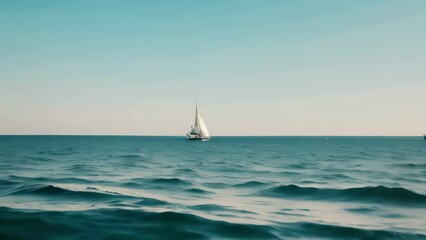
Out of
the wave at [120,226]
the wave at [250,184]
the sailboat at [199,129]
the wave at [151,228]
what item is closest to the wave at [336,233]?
the wave at [151,228]

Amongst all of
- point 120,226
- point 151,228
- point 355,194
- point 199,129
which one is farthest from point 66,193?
point 199,129

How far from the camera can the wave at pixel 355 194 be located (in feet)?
57.2

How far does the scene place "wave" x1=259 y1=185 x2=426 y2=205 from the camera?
57.2 feet

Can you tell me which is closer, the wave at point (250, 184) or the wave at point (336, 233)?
A: the wave at point (336, 233)

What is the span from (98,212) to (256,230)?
248 inches

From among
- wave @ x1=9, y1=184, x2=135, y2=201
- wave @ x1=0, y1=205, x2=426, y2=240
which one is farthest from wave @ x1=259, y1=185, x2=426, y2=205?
wave @ x1=9, y1=184, x2=135, y2=201

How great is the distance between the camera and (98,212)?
12945mm

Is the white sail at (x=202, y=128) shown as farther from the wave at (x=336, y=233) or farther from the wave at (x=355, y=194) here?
the wave at (x=336, y=233)

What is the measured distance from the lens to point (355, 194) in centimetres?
1886

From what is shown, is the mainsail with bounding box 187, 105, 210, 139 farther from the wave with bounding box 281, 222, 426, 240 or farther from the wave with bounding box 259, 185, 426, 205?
the wave with bounding box 281, 222, 426, 240

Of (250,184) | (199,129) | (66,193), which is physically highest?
(199,129)

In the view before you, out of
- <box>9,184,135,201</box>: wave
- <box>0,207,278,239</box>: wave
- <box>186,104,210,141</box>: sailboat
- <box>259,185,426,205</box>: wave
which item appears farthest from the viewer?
<box>186,104,210,141</box>: sailboat

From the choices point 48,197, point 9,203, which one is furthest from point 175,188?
point 9,203

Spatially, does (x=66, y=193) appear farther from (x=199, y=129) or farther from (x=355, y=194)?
(x=199, y=129)
